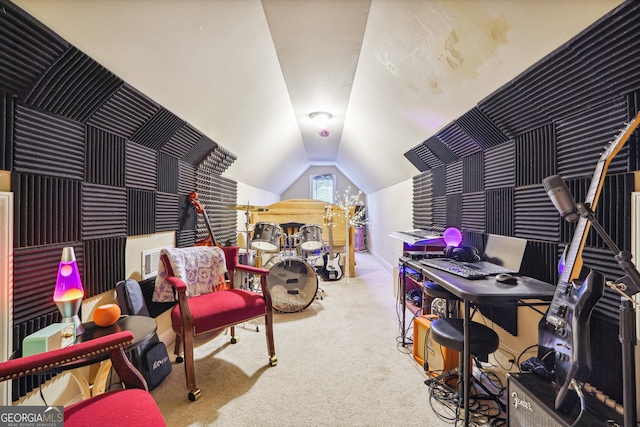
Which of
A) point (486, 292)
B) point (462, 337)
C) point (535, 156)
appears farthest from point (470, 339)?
point (535, 156)

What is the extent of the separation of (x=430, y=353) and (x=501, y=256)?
3.30ft

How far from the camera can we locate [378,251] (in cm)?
745

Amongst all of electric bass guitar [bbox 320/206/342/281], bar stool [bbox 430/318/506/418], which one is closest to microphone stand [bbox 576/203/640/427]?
bar stool [bbox 430/318/506/418]

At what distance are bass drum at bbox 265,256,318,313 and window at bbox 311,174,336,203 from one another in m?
6.16

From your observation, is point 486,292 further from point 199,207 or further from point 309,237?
point 199,207

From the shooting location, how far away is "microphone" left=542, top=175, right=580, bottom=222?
1210 millimetres

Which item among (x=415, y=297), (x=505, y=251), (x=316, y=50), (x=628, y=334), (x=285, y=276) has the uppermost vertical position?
(x=316, y=50)

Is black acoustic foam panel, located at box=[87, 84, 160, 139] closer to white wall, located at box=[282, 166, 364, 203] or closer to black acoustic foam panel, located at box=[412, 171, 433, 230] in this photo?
black acoustic foam panel, located at box=[412, 171, 433, 230]

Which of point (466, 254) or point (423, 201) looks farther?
point (423, 201)

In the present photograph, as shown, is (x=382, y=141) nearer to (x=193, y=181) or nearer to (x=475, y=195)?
(x=475, y=195)

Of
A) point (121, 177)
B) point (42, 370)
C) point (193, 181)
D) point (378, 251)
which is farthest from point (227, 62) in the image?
point (378, 251)

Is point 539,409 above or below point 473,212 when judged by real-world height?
below

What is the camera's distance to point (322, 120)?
15.7 ft

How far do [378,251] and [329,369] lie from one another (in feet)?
17.5
